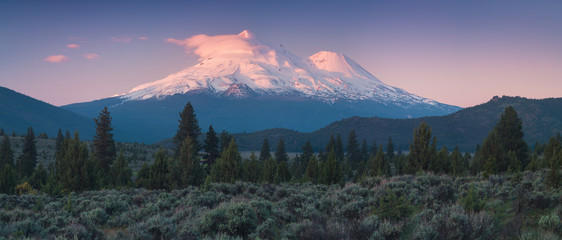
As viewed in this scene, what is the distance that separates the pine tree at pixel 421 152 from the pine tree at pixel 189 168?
56.4ft

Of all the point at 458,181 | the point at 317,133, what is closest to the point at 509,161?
the point at 458,181

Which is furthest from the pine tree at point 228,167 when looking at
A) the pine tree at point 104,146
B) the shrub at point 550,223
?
the shrub at point 550,223

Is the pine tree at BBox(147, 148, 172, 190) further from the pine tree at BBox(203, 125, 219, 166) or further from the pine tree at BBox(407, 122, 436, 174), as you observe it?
the pine tree at BBox(407, 122, 436, 174)

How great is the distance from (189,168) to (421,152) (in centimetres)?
1865

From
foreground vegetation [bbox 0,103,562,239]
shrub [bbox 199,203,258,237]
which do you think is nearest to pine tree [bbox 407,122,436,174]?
foreground vegetation [bbox 0,103,562,239]

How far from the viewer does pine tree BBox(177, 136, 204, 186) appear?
91.7ft

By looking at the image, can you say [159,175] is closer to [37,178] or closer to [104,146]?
[37,178]

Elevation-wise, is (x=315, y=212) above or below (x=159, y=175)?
above

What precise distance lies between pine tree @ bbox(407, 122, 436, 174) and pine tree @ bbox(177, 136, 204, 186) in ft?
56.4

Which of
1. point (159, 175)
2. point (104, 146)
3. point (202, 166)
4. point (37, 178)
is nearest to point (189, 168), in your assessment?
point (159, 175)

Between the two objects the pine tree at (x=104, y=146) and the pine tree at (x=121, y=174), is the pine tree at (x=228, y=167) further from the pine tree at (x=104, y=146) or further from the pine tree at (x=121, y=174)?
the pine tree at (x=104, y=146)

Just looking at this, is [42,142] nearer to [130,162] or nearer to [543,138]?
[130,162]

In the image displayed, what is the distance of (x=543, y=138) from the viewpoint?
6235 inches

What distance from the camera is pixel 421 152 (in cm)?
2753
